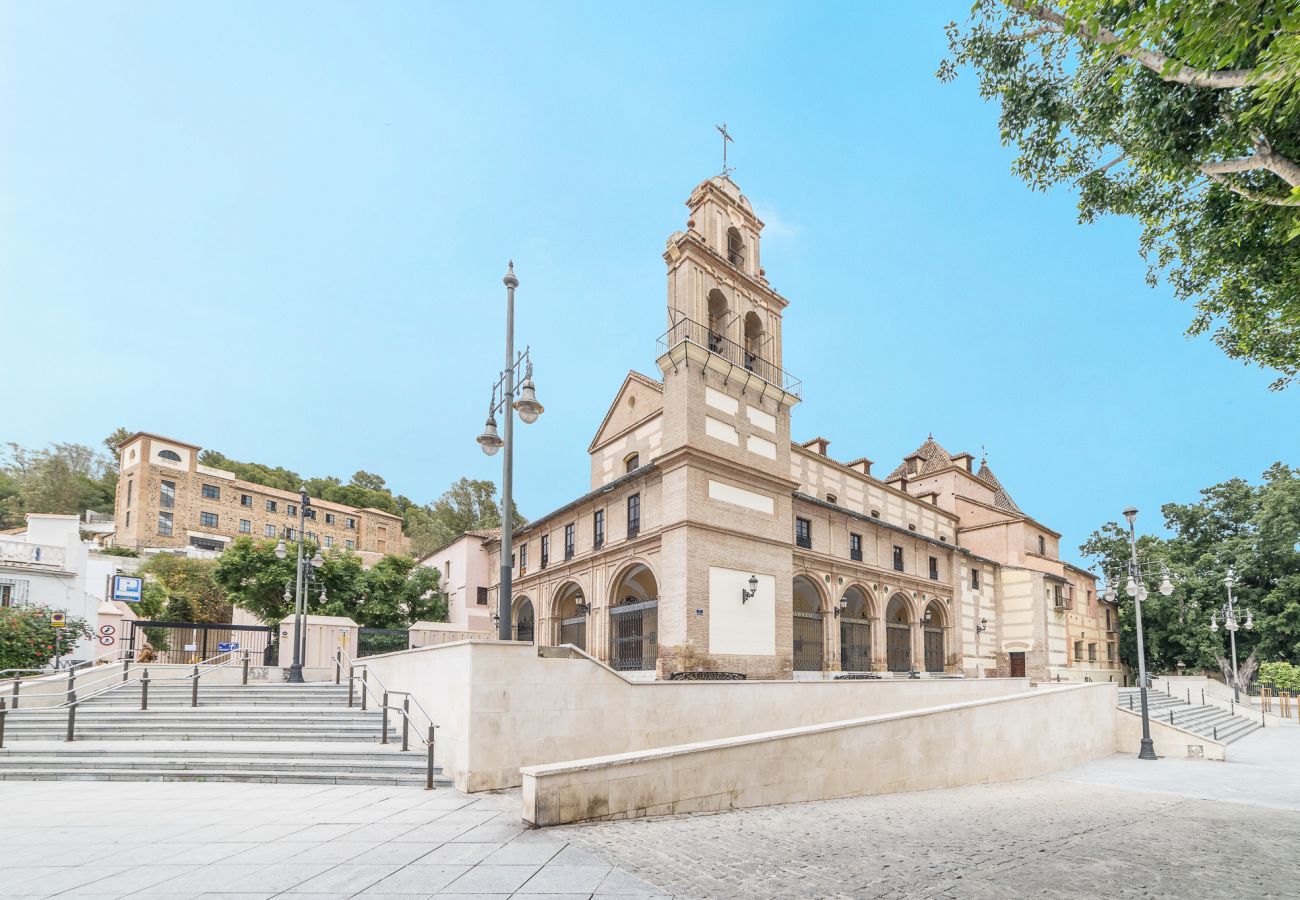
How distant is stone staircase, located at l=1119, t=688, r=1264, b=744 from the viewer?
26.3 meters

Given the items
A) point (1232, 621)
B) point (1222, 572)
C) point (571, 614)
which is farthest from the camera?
point (1222, 572)

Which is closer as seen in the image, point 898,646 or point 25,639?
point 25,639

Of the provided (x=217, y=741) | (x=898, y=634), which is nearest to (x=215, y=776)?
(x=217, y=741)

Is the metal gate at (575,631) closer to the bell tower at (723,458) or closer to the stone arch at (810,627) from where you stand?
the bell tower at (723,458)

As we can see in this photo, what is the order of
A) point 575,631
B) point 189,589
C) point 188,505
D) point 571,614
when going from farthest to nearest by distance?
point 188,505 → point 189,589 → point 571,614 → point 575,631

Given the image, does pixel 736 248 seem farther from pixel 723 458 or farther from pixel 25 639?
pixel 25 639

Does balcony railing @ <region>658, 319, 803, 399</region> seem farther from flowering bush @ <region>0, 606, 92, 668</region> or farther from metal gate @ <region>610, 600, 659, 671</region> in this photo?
flowering bush @ <region>0, 606, 92, 668</region>

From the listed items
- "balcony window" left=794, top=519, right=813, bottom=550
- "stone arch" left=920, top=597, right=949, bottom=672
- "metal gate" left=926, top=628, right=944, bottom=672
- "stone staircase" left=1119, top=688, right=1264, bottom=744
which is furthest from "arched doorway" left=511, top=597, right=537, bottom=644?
"stone staircase" left=1119, top=688, right=1264, bottom=744

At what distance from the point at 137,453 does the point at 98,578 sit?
76.1ft

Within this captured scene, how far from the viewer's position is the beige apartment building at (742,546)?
21.1 m

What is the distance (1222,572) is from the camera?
41.4 metres

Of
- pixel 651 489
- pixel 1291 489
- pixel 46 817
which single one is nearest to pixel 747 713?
pixel 651 489

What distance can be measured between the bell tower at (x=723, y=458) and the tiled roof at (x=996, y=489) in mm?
24344

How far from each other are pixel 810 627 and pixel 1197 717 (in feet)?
58.9
